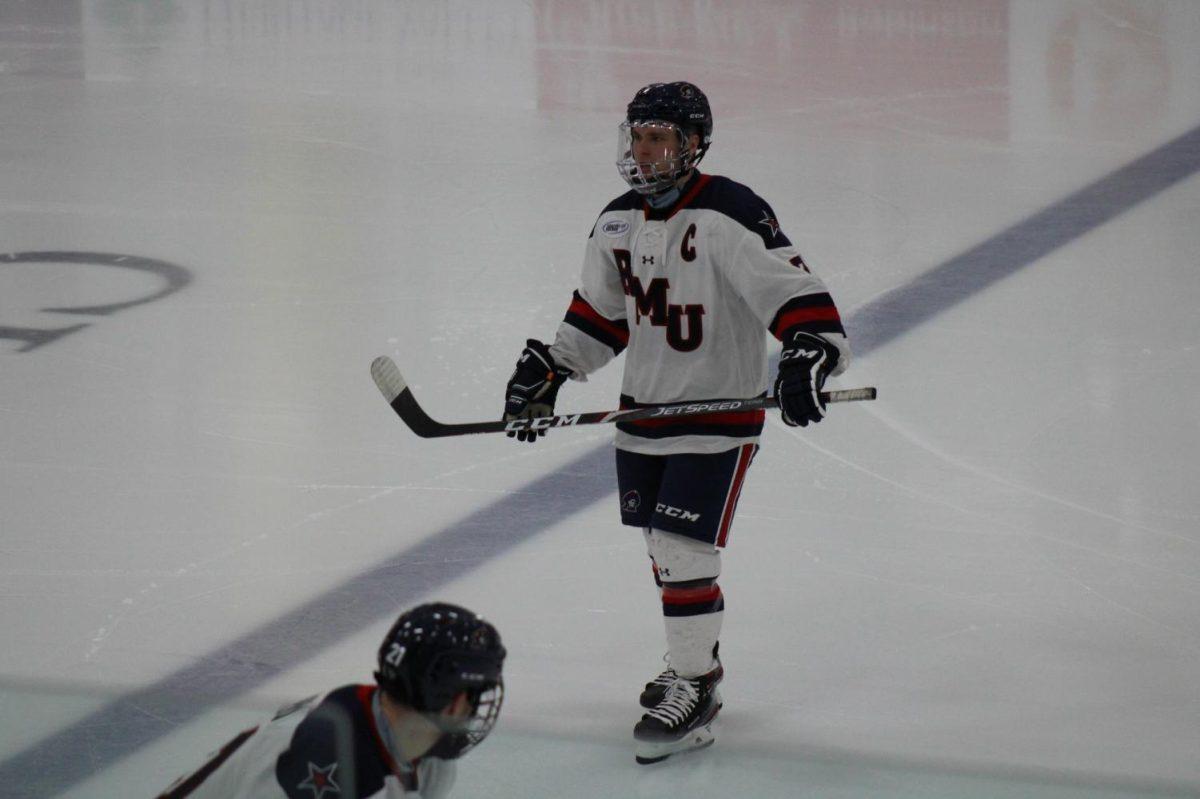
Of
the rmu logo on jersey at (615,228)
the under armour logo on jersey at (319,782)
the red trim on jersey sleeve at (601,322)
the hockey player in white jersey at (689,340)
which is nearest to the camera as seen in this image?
the under armour logo on jersey at (319,782)

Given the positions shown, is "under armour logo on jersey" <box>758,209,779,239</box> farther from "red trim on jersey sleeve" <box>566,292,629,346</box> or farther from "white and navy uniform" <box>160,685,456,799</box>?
"white and navy uniform" <box>160,685,456,799</box>

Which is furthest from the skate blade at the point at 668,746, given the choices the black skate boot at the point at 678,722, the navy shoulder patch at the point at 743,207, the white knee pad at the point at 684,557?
the navy shoulder patch at the point at 743,207

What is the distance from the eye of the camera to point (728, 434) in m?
2.85

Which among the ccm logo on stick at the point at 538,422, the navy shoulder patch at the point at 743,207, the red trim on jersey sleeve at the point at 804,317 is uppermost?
the navy shoulder patch at the point at 743,207

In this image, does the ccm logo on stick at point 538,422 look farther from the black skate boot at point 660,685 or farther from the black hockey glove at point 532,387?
the black skate boot at point 660,685

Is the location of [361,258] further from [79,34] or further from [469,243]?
[79,34]

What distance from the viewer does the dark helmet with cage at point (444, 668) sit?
165cm

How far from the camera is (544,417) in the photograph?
9.77 ft

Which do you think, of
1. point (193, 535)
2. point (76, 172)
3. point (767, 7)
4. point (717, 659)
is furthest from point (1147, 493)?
point (767, 7)

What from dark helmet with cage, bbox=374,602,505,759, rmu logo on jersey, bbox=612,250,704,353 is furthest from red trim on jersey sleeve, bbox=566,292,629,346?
dark helmet with cage, bbox=374,602,505,759

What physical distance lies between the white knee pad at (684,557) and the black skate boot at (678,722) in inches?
7.3

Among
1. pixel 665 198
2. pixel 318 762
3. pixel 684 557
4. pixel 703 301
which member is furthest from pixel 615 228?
pixel 318 762

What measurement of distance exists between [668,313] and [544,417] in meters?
0.30

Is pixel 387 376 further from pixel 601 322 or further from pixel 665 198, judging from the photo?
pixel 665 198
